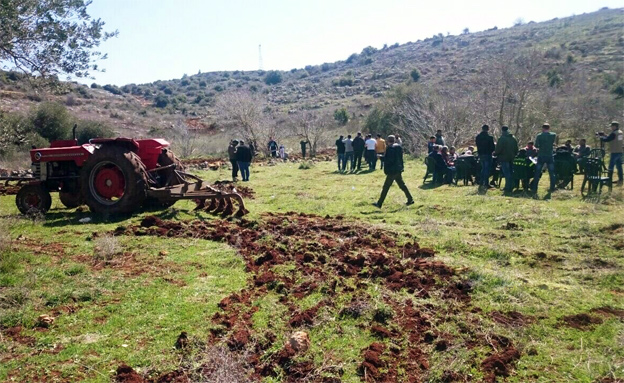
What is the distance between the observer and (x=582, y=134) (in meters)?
22.9

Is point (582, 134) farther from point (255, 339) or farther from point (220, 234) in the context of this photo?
point (255, 339)

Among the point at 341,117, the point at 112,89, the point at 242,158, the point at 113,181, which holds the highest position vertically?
the point at 112,89

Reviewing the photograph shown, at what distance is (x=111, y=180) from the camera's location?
32.0ft

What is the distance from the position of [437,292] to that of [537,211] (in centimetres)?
544

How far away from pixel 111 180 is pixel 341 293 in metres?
6.24

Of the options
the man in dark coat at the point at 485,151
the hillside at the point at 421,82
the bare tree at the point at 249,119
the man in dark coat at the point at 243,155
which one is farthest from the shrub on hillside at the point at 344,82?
the man in dark coat at the point at 485,151

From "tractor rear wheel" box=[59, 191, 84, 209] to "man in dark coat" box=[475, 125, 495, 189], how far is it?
10.1 metres

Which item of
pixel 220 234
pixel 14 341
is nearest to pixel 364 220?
pixel 220 234

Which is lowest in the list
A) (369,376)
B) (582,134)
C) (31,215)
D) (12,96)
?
(369,376)

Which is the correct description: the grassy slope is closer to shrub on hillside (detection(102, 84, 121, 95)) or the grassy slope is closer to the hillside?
the hillside

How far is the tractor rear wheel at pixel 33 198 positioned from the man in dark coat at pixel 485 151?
10759 mm

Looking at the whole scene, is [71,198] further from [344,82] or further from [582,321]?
[344,82]

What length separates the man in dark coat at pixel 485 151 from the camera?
13.3 meters

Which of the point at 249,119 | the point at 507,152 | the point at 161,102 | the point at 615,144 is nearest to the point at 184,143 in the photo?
the point at 249,119
